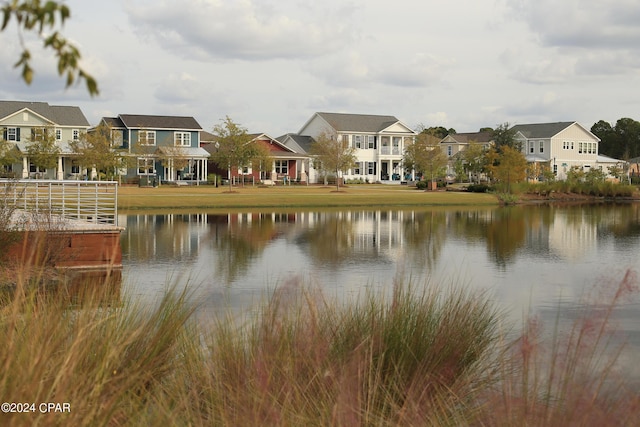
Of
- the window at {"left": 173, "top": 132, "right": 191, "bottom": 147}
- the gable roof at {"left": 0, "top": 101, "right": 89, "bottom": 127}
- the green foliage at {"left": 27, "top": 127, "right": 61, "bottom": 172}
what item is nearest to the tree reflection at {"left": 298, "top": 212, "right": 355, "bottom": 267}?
the green foliage at {"left": 27, "top": 127, "right": 61, "bottom": 172}

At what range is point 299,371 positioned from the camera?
648 cm

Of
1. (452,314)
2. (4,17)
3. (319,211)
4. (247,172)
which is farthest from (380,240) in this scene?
(247,172)

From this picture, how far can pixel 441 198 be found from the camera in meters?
53.4

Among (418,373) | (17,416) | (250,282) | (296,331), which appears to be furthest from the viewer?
(250,282)

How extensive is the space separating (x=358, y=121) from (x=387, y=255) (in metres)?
60.0

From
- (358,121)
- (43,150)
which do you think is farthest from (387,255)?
(358,121)

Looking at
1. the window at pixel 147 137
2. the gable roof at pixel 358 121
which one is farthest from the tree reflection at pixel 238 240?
the gable roof at pixel 358 121

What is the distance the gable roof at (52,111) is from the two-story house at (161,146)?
240 cm

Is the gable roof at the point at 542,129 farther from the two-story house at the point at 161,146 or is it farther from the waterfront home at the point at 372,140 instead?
the two-story house at the point at 161,146

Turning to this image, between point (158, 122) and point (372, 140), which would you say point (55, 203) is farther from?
point (372, 140)

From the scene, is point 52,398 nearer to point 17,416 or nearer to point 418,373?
point 17,416

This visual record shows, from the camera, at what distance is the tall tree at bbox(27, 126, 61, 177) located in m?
59.8

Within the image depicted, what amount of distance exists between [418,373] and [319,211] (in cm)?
3816

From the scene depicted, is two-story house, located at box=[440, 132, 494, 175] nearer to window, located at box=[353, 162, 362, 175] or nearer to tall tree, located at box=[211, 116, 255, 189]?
window, located at box=[353, 162, 362, 175]
